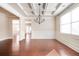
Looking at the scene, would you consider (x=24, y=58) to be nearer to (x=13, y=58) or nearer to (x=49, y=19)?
(x=13, y=58)

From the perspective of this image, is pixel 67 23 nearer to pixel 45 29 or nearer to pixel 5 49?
pixel 5 49

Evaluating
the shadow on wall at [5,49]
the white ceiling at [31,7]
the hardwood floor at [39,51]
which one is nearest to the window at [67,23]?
the white ceiling at [31,7]

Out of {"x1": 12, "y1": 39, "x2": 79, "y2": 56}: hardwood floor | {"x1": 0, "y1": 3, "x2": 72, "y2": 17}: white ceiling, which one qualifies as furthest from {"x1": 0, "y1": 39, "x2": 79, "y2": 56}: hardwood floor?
{"x1": 0, "y1": 3, "x2": 72, "y2": 17}: white ceiling

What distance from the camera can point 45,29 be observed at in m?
12.6

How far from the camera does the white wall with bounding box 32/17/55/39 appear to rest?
41.3 ft

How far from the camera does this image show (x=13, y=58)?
2.27 m

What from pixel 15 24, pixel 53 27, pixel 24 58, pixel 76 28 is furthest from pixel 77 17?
pixel 15 24

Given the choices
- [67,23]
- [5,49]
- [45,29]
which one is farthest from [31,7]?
[45,29]

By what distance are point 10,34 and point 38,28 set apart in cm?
357

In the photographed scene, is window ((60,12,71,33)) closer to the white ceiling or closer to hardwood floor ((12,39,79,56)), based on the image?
the white ceiling

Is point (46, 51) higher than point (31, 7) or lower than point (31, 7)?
lower

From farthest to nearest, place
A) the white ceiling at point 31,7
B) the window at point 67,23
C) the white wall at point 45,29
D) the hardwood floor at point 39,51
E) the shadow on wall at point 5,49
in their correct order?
the white wall at point 45,29 < the window at point 67,23 < the white ceiling at point 31,7 < the shadow on wall at point 5,49 < the hardwood floor at point 39,51

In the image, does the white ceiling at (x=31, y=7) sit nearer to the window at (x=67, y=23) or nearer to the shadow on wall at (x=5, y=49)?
the window at (x=67, y=23)

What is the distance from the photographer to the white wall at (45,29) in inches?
495
